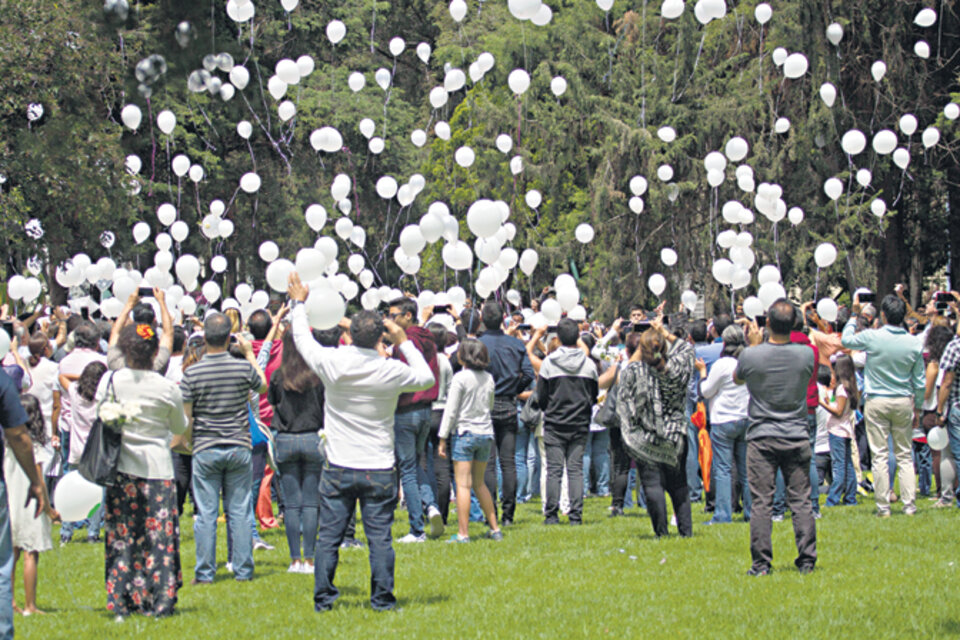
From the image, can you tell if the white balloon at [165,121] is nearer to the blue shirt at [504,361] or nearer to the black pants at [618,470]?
the blue shirt at [504,361]

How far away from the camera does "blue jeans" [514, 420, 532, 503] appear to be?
33.8 ft

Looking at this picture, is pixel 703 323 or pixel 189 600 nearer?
pixel 189 600

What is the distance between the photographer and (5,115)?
657 inches

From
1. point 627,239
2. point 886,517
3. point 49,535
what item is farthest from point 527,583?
point 627,239

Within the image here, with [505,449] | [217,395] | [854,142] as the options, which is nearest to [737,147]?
[854,142]

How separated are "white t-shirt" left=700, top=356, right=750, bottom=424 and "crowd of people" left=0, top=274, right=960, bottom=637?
0.06ft

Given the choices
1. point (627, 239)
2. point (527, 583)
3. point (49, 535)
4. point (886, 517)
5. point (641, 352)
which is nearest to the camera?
point (49, 535)

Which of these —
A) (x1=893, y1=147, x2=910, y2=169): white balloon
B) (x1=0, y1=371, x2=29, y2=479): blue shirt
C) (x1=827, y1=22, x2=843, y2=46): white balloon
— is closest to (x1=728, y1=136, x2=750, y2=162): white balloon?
(x1=893, y1=147, x2=910, y2=169): white balloon

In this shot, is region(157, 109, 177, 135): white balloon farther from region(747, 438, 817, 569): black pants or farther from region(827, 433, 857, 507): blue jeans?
region(747, 438, 817, 569): black pants

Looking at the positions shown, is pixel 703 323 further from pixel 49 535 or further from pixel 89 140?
pixel 89 140

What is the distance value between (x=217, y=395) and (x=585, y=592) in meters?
2.57

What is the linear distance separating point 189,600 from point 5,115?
43.0 ft

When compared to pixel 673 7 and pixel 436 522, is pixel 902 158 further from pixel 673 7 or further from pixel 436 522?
pixel 436 522

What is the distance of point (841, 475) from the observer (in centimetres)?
993
